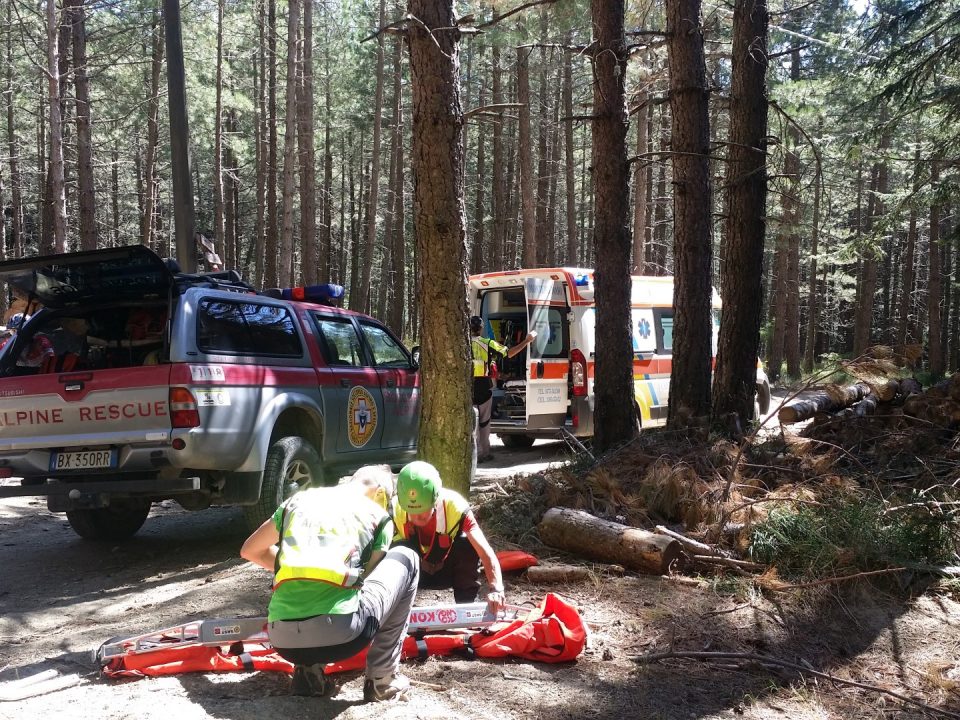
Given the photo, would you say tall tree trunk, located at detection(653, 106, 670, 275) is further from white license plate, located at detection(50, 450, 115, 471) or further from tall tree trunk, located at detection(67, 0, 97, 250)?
white license plate, located at detection(50, 450, 115, 471)

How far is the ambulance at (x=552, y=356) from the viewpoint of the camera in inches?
419

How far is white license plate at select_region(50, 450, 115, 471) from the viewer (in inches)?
228

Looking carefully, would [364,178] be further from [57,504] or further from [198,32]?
[57,504]

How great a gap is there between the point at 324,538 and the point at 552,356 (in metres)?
7.51

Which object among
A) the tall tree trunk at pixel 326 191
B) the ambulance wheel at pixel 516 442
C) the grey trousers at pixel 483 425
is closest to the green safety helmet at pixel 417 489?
the grey trousers at pixel 483 425

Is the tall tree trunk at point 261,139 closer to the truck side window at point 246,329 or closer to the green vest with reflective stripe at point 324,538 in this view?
the truck side window at point 246,329

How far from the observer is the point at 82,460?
586 centimetres

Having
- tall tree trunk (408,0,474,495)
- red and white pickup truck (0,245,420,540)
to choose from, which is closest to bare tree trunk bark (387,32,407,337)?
red and white pickup truck (0,245,420,540)

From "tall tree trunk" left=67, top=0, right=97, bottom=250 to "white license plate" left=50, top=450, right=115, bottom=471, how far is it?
10.9 m

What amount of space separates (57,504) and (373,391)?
2.87 m

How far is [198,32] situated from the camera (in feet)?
78.2

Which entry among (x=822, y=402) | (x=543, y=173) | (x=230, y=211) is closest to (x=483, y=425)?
(x=822, y=402)

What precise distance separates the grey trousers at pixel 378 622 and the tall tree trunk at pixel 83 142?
1397 centimetres

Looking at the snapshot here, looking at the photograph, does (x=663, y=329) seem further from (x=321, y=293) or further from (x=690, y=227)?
(x=321, y=293)
